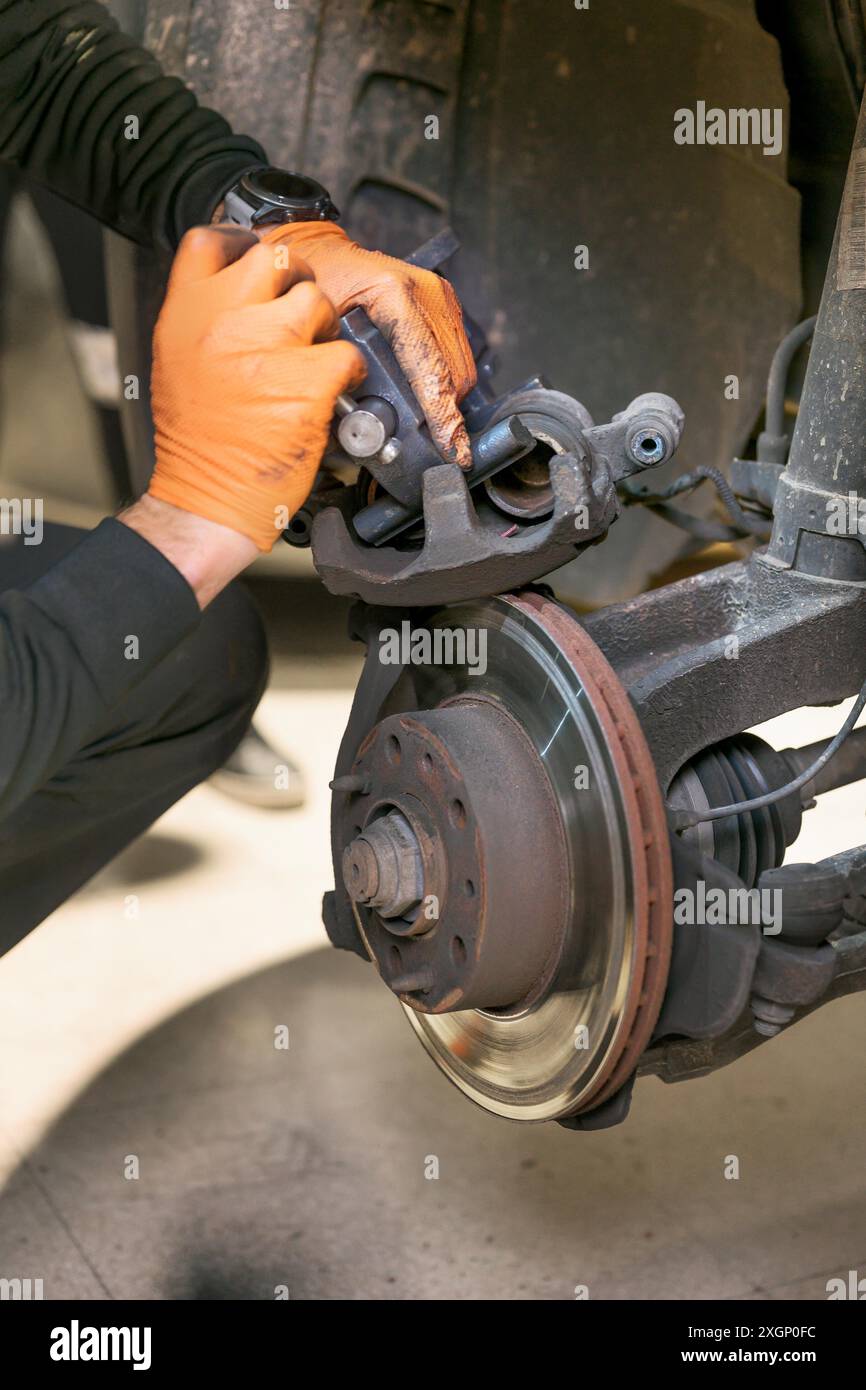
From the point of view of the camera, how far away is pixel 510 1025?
A: 1029 millimetres

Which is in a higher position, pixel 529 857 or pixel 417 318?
pixel 417 318

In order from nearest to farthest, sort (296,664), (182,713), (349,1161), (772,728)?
(349,1161), (182,713), (772,728), (296,664)

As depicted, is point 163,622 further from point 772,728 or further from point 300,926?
point 772,728

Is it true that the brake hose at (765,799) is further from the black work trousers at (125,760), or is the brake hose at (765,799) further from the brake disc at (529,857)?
the black work trousers at (125,760)

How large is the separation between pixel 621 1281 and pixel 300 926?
558 mm

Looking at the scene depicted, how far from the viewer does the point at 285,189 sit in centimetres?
119

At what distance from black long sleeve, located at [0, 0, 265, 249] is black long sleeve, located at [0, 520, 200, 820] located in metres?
0.45

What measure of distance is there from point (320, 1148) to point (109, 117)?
94 cm

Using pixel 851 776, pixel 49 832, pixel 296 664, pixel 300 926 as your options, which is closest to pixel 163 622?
pixel 49 832

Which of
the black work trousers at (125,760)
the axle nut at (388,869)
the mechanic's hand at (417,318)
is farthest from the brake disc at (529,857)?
the black work trousers at (125,760)

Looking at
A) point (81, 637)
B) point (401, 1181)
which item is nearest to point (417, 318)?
point (81, 637)

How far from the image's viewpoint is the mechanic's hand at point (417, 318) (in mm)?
996

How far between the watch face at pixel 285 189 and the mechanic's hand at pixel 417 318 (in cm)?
6

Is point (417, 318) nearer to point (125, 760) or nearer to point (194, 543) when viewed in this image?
point (194, 543)
